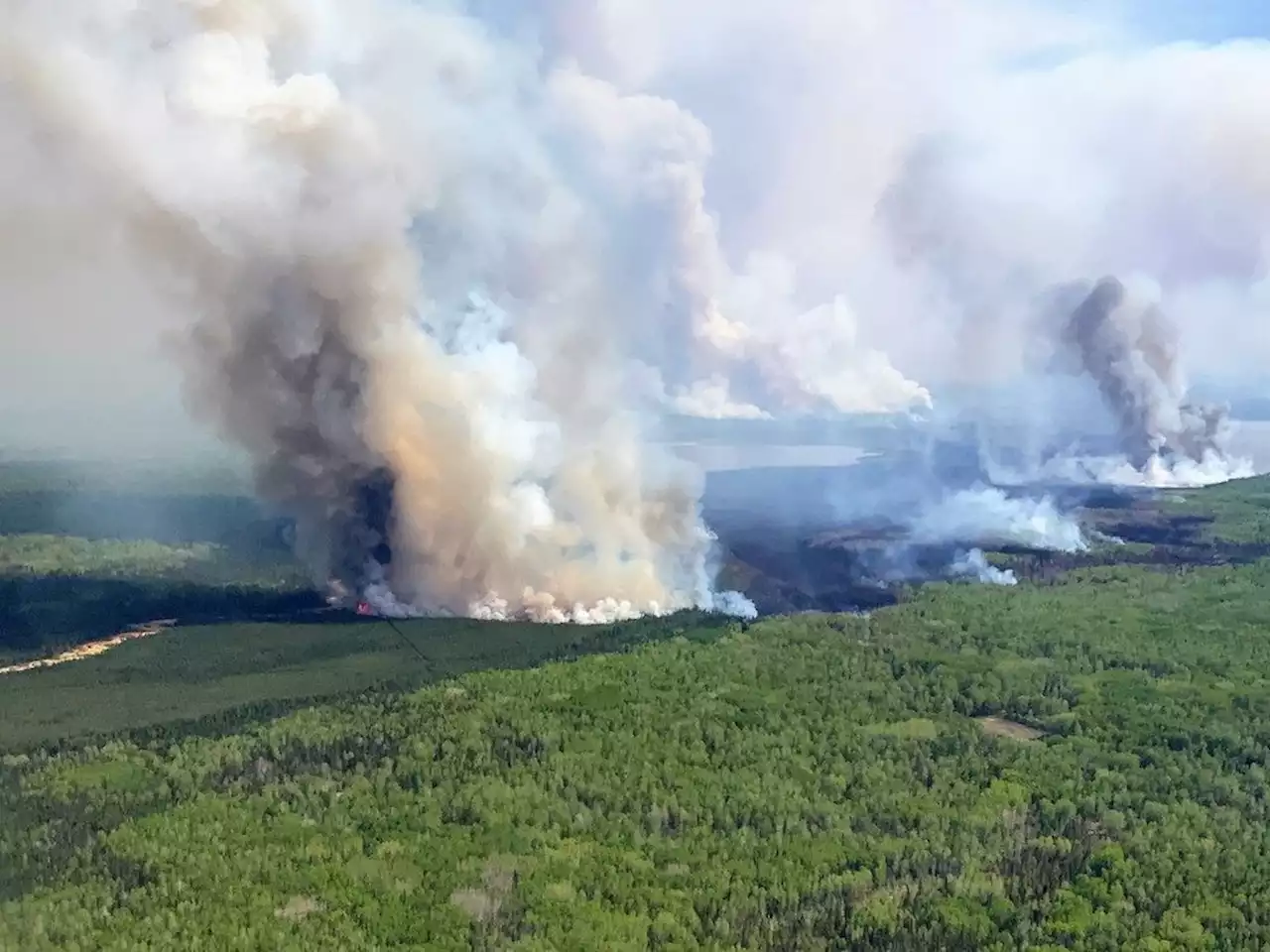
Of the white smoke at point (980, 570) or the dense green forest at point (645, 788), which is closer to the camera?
the dense green forest at point (645, 788)

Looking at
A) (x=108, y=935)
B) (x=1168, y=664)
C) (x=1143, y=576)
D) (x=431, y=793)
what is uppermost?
(x=1143, y=576)

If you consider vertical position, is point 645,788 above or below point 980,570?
below

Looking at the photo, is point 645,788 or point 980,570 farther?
point 980,570

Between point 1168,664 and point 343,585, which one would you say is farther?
point 343,585

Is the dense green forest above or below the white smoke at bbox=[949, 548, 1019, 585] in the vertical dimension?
below

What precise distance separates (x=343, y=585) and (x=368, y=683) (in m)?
42.5

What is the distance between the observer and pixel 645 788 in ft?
274

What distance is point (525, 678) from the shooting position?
10975 centimetres

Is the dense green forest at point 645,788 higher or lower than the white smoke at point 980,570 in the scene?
lower

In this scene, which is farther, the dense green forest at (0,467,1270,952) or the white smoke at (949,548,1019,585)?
the white smoke at (949,548,1019,585)

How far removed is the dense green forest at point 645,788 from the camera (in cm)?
6619

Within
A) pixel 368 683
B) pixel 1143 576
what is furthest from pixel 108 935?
pixel 1143 576

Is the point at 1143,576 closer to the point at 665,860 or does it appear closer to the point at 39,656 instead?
the point at 665,860

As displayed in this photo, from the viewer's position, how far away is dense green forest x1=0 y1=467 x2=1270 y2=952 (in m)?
66.2
